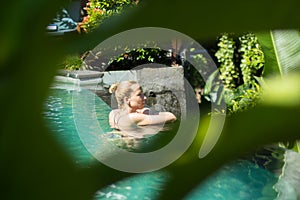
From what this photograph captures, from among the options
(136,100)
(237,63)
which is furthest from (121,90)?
(237,63)

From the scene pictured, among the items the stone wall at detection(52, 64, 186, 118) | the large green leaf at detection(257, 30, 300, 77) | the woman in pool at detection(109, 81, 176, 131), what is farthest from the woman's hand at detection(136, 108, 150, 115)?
the large green leaf at detection(257, 30, 300, 77)

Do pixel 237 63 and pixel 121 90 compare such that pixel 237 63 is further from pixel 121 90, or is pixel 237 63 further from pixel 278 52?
pixel 278 52

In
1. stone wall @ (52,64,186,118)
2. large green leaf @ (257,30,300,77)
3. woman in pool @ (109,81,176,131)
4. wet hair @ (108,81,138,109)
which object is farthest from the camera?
stone wall @ (52,64,186,118)

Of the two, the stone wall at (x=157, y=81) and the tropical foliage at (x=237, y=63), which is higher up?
the tropical foliage at (x=237, y=63)

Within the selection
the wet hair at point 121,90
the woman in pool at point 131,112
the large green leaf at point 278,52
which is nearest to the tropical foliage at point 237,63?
the woman in pool at point 131,112

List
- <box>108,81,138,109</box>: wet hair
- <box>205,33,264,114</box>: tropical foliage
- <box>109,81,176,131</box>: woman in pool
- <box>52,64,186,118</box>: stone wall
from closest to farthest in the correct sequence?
1. <box>109,81,176,131</box>: woman in pool
2. <box>205,33,264,114</box>: tropical foliage
3. <box>108,81,138,109</box>: wet hair
4. <box>52,64,186,118</box>: stone wall

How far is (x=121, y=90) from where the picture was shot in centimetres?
418

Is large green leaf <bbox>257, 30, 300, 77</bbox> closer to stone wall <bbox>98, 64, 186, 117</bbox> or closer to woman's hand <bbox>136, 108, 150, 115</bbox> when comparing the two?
woman's hand <bbox>136, 108, 150, 115</bbox>

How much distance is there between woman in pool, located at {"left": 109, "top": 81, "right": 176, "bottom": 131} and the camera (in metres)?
3.72

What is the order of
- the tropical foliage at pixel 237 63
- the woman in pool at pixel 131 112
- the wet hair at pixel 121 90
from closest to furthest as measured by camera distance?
the woman in pool at pixel 131 112 < the tropical foliage at pixel 237 63 < the wet hair at pixel 121 90

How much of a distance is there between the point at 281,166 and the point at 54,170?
334 centimetres

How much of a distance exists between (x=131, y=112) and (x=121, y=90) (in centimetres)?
46

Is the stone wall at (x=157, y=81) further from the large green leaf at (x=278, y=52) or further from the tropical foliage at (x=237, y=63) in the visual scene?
the large green leaf at (x=278, y=52)

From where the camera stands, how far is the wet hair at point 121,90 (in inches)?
159
